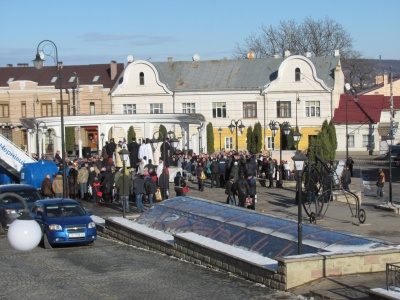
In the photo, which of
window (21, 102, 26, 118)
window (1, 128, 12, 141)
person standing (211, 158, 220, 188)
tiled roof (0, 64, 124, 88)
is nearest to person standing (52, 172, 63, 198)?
person standing (211, 158, 220, 188)

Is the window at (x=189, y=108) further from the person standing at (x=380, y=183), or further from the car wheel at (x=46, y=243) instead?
the car wheel at (x=46, y=243)

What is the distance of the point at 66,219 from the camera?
23328 mm

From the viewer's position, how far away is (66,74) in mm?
82000

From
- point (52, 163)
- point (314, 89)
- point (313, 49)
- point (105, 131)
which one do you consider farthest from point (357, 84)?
point (52, 163)

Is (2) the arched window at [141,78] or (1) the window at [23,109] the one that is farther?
(1) the window at [23,109]

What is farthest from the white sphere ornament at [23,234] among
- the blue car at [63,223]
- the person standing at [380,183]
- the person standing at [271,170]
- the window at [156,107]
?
the window at [156,107]

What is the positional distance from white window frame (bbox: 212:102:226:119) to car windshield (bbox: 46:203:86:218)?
47.1 m

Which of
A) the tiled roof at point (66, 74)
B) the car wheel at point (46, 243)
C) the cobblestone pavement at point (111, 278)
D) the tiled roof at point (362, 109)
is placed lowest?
the cobblestone pavement at point (111, 278)

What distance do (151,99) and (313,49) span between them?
28.3 metres

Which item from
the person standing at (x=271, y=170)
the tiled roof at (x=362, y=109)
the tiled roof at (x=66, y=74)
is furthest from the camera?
the tiled roof at (x=66, y=74)

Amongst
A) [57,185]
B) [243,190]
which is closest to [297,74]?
[57,185]

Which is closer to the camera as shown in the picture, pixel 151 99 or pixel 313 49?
pixel 151 99

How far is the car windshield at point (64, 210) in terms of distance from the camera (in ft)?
78.0

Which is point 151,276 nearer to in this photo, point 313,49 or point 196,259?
point 196,259
